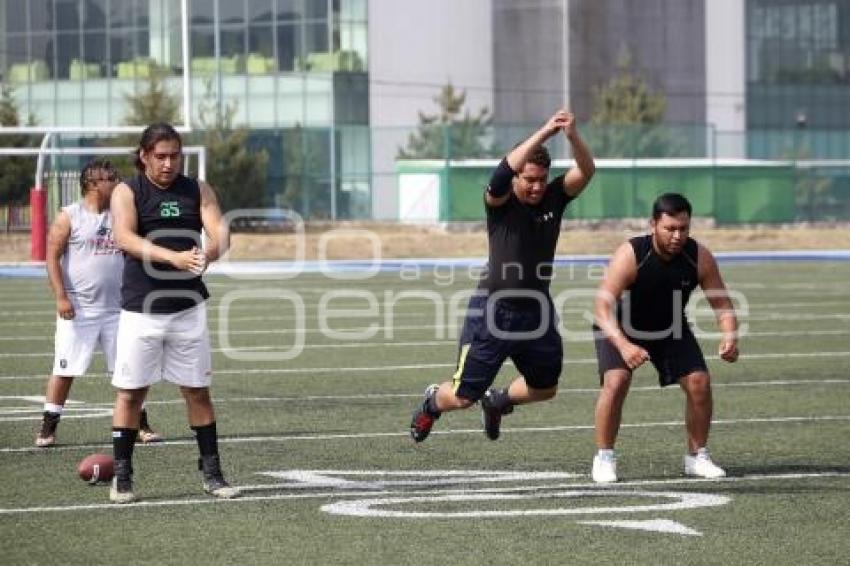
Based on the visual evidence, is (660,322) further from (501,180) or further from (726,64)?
Answer: (726,64)

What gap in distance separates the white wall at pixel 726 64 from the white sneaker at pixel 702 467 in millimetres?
64312

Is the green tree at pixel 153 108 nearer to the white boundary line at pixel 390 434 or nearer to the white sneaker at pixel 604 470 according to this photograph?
the white boundary line at pixel 390 434

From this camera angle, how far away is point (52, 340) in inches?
829

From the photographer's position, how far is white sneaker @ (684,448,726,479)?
10.7 m

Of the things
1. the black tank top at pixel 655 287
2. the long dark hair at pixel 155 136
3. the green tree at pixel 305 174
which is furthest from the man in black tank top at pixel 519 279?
the green tree at pixel 305 174

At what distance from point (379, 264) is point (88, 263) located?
A: 2656cm

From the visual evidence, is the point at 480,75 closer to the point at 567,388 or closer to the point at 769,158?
the point at 769,158

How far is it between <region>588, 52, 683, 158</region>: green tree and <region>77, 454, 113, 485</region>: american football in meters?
44.4

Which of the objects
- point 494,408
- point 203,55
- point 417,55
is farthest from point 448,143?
point 494,408

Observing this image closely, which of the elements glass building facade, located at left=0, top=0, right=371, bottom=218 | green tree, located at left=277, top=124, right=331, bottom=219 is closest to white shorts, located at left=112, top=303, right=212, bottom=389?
green tree, located at left=277, top=124, right=331, bottom=219

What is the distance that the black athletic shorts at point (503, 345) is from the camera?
1079cm

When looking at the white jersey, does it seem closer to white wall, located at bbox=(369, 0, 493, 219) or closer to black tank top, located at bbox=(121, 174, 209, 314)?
black tank top, located at bbox=(121, 174, 209, 314)

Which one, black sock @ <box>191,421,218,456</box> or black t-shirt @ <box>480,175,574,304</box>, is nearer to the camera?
black sock @ <box>191,421,218,456</box>

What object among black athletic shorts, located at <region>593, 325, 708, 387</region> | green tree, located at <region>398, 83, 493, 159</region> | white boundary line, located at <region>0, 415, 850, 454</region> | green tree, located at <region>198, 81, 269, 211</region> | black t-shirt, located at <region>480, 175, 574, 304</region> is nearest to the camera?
black t-shirt, located at <region>480, 175, 574, 304</region>
